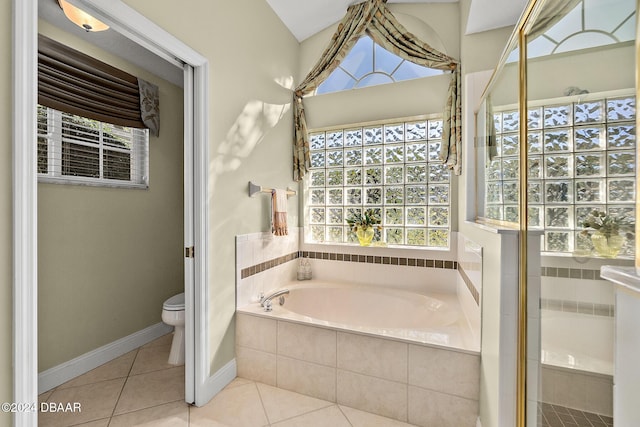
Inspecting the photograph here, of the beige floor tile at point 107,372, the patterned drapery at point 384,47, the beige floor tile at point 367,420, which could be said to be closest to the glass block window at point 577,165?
the patterned drapery at point 384,47

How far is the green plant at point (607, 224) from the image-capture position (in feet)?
1.88

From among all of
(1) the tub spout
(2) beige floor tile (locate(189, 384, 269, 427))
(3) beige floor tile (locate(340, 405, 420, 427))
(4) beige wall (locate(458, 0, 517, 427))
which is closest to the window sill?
(1) the tub spout

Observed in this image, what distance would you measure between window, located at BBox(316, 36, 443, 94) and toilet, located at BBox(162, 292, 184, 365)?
2.33 m

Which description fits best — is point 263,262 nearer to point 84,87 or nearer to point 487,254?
point 487,254

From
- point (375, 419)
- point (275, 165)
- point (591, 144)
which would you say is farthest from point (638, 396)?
point (275, 165)

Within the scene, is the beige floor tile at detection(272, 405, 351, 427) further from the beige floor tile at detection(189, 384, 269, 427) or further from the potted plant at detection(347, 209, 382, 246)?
the potted plant at detection(347, 209, 382, 246)

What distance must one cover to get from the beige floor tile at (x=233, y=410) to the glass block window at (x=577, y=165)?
1710mm

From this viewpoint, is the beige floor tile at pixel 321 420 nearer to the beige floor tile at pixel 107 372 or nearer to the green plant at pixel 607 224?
the beige floor tile at pixel 107 372

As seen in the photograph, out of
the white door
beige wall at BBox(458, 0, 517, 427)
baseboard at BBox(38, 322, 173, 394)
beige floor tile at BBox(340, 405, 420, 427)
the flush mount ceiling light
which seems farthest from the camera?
baseboard at BBox(38, 322, 173, 394)

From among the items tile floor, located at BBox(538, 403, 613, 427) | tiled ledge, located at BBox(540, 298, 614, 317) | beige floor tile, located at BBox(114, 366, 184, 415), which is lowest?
beige floor tile, located at BBox(114, 366, 184, 415)

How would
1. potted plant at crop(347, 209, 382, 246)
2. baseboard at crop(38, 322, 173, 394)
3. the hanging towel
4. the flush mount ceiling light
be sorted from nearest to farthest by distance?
the flush mount ceiling light
baseboard at crop(38, 322, 173, 394)
the hanging towel
potted plant at crop(347, 209, 382, 246)

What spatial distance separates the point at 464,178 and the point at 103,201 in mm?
2803

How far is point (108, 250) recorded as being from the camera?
93.7 inches

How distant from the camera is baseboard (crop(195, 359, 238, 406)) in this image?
1805mm
